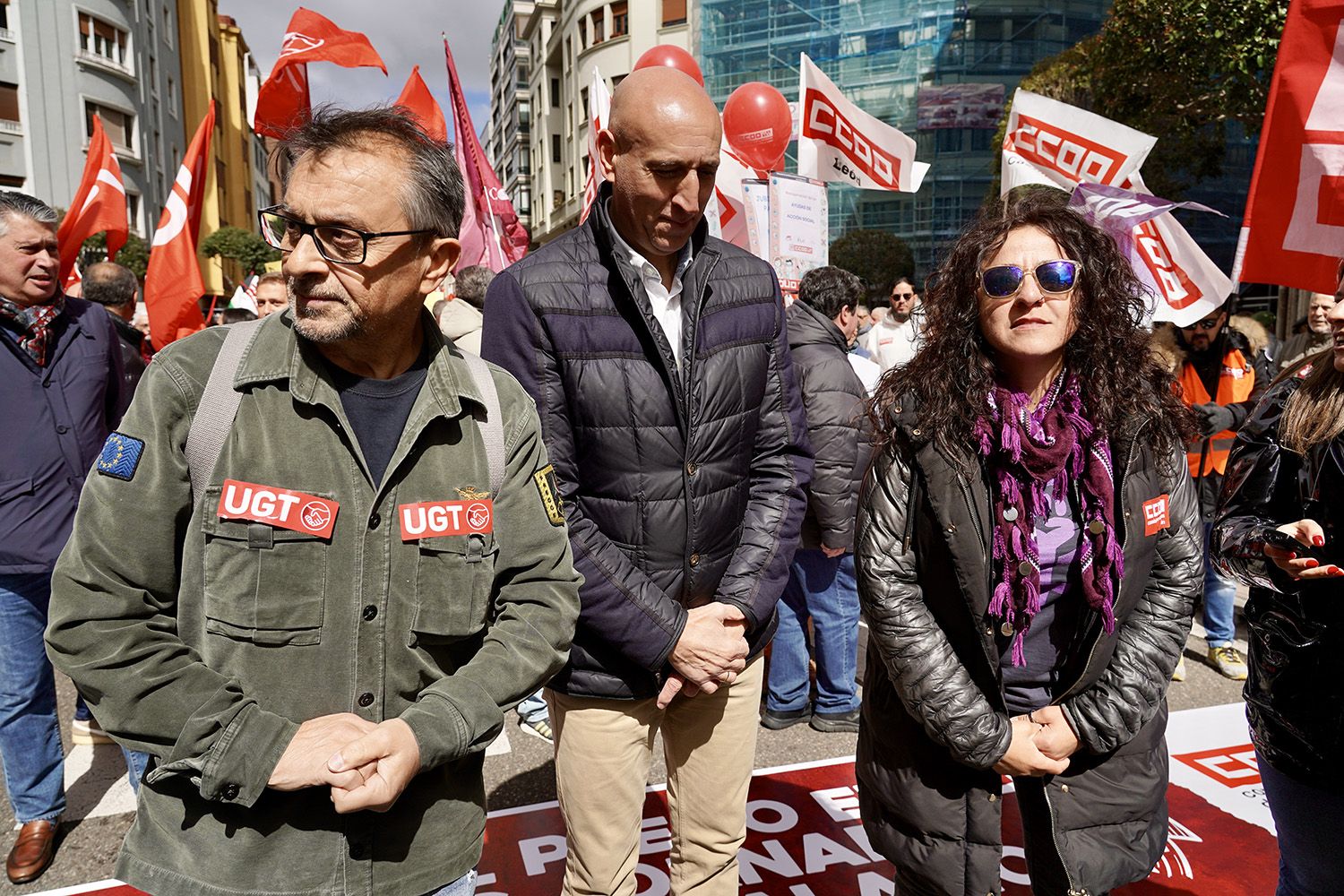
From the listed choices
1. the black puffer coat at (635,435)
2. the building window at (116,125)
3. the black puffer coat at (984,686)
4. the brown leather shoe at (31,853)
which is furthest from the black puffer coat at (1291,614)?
the building window at (116,125)

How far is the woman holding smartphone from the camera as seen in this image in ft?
6.40

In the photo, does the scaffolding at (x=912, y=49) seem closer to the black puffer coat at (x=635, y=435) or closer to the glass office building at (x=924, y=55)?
the glass office building at (x=924, y=55)

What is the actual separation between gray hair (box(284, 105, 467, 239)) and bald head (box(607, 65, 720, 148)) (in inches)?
24.3

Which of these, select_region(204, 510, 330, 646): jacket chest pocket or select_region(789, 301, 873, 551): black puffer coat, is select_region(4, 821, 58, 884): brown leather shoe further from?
select_region(789, 301, 873, 551): black puffer coat

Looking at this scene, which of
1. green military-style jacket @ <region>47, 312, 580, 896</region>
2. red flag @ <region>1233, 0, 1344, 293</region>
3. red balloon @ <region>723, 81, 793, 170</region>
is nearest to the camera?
green military-style jacket @ <region>47, 312, 580, 896</region>

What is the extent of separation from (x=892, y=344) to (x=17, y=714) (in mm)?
6903

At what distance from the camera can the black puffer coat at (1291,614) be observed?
195 centimetres

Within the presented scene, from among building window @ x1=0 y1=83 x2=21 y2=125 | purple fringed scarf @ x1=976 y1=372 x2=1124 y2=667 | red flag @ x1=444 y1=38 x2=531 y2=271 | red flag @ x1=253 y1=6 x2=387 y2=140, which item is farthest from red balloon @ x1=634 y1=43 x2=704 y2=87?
building window @ x1=0 y1=83 x2=21 y2=125

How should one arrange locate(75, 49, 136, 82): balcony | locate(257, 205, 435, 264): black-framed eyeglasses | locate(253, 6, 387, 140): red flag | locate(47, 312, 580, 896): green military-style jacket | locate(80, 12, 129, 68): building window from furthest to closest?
locate(80, 12, 129, 68): building window < locate(75, 49, 136, 82): balcony < locate(253, 6, 387, 140): red flag < locate(257, 205, 435, 264): black-framed eyeglasses < locate(47, 312, 580, 896): green military-style jacket

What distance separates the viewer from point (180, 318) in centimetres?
573

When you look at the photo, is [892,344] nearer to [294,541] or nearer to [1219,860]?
[1219,860]

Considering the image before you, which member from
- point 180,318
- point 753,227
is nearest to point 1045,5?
point 753,227

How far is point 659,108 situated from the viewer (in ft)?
6.89

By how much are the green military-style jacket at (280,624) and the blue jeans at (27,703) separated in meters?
2.05
